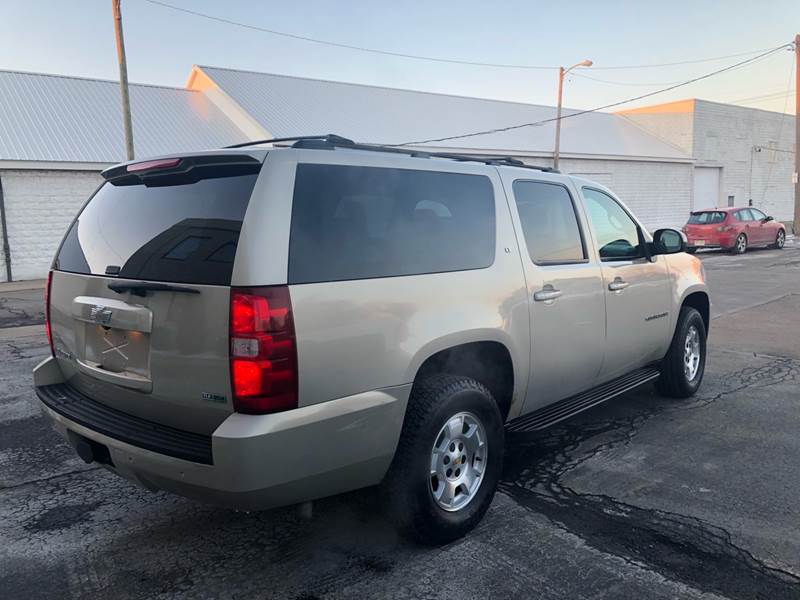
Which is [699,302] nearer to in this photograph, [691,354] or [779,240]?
[691,354]

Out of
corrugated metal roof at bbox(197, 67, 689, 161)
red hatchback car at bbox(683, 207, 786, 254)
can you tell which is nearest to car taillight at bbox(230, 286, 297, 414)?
corrugated metal roof at bbox(197, 67, 689, 161)

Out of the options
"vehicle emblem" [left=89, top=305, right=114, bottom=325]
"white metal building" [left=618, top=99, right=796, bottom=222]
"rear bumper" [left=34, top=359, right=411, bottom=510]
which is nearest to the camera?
"rear bumper" [left=34, top=359, right=411, bottom=510]

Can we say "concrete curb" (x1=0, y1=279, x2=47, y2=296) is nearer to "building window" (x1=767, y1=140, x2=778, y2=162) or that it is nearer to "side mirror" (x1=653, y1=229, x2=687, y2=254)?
"side mirror" (x1=653, y1=229, x2=687, y2=254)

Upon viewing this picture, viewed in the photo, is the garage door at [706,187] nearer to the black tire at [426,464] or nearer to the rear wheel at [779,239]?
the rear wheel at [779,239]

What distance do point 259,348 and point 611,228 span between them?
3247 millimetres

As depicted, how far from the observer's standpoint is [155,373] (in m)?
2.86

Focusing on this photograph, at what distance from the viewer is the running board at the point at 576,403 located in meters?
4.00

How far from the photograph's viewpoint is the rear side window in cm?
281

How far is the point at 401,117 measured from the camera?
26984mm

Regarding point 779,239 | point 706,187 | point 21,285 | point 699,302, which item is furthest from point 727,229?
point 21,285

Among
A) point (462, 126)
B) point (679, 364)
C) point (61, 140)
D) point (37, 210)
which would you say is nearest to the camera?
point (679, 364)

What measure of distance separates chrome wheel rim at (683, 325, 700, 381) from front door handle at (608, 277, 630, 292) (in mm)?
1338

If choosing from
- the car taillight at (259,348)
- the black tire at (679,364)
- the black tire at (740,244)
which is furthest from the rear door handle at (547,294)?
the black tire at (740,244)

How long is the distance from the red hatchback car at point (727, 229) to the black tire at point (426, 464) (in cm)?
2108
